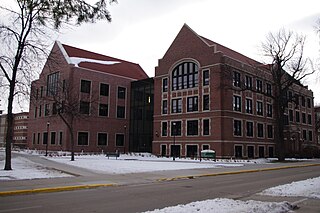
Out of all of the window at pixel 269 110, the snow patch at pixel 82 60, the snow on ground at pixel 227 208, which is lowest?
the snow on ground at pixel 227 208

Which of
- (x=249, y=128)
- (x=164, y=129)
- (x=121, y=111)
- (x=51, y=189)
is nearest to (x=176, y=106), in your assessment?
(x=164, y=129)

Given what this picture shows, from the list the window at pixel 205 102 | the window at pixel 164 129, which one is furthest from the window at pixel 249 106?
the window at pixel 164 129

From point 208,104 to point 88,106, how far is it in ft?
60.5

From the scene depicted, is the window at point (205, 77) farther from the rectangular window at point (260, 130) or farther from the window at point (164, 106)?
the rectangular window at point (260, 130)

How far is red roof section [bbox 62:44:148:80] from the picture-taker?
57.9 m

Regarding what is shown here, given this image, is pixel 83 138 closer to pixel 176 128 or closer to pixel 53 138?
pixel 53 138

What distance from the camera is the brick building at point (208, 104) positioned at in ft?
144

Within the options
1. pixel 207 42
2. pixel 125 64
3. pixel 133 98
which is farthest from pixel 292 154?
pixel 125 64

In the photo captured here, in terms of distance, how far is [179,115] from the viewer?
159 ft

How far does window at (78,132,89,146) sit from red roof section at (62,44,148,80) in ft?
36.0

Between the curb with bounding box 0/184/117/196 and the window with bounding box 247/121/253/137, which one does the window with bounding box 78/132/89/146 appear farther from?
the curb with bounding box 0/184/117/196

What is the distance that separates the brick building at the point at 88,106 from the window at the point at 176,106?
38.0ft

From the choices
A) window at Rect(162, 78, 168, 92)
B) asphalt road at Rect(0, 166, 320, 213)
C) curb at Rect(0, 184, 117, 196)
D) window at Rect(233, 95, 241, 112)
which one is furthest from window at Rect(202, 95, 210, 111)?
asphalt road at Rect(0, 166, 320, 213)

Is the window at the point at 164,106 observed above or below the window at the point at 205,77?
below
